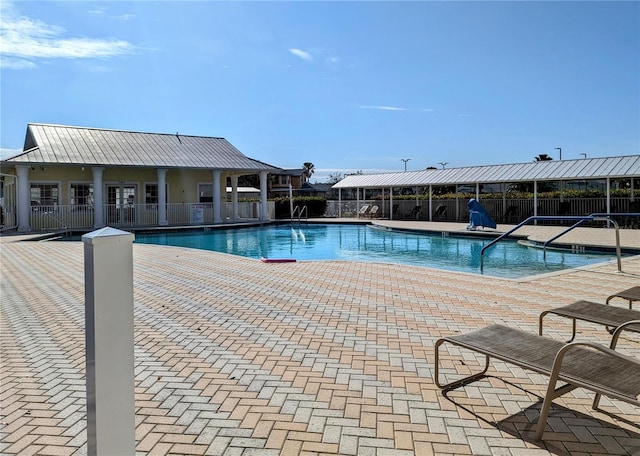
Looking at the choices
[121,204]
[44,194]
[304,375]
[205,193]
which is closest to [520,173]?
[205,193]

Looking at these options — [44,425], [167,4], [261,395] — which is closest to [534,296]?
[261,395]

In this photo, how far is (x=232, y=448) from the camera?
99.4 inches

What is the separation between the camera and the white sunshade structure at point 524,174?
18758 millimetres

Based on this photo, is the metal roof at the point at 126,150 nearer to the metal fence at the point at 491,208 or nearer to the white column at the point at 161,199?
the white column at the point at 161,199

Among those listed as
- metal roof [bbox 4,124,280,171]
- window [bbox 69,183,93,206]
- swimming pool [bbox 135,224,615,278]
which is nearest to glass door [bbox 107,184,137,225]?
window [bbox 69,183,93,206]

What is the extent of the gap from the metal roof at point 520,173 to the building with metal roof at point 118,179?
8.08m

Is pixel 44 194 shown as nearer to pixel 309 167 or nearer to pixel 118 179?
pixel 118 179

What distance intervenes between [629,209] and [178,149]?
859 inches

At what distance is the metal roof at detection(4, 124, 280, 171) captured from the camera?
64.8 feet

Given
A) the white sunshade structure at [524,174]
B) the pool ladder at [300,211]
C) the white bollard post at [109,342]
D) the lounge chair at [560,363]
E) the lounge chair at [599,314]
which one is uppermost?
the white sunshade structure at [524,174]

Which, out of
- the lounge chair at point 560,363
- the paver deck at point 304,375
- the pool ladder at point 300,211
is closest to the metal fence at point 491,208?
the pool ladder at point 300,211

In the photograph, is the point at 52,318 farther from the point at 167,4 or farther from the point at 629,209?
the point at 629,209

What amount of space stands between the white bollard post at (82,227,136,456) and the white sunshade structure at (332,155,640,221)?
2012cm

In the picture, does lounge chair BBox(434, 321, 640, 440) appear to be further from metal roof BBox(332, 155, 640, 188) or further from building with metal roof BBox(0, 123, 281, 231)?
building with metal roof BBox(0, 123, 281, 231)
